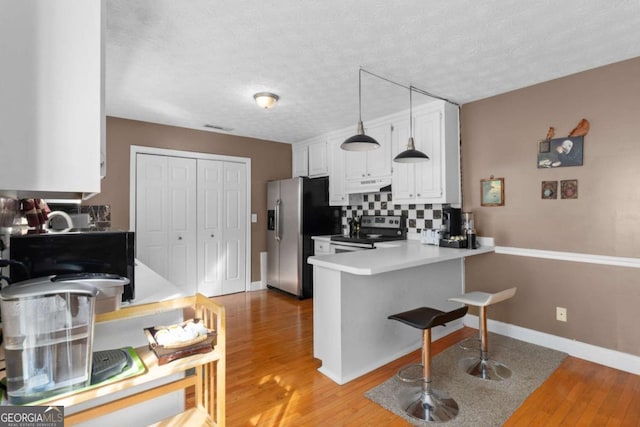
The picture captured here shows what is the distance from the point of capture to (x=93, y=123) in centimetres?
92

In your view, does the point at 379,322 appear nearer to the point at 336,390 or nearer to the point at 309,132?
the point at 336,390

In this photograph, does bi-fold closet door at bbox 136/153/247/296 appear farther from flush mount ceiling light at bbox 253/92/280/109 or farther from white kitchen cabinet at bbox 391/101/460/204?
white kitchen cabinet at bbox 391/101/460/204

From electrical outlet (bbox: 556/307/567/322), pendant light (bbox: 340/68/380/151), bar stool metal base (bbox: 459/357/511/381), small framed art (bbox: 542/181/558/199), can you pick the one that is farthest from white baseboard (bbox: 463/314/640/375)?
pendant light (bbox: 340/68/380/151)

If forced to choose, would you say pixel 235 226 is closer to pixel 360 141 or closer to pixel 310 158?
pixel 310 158

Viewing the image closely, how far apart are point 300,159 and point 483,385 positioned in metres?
3.99

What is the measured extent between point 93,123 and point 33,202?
1.78 metres

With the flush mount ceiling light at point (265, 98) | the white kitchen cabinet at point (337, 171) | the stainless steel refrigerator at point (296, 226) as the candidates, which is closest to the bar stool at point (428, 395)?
the flush mount ceiling light at point (265, 98)

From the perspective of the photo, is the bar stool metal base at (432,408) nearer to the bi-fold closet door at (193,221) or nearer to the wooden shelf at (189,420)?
the wooden shelf at (189,420)

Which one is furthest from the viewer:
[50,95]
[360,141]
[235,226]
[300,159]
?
[300,159]

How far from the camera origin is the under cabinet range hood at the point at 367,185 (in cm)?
408

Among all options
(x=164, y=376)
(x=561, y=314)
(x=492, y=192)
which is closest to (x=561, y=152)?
(x=492, y=192)

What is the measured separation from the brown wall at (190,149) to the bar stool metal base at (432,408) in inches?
136

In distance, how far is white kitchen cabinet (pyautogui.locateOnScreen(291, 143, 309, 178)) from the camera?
17.2 feet

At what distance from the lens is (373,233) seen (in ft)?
14.5
